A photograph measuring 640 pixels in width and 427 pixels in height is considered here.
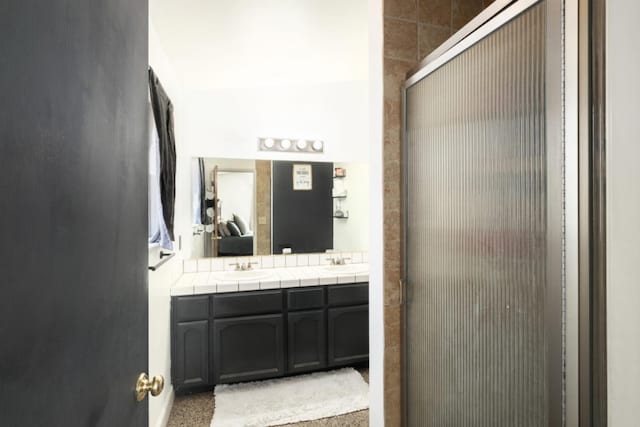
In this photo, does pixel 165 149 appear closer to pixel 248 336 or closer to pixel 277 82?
pixel 277 82

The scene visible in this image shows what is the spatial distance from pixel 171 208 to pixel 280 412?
5.11 ft

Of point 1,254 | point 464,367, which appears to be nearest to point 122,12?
point 1,254

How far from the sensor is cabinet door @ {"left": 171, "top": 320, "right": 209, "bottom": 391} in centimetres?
226

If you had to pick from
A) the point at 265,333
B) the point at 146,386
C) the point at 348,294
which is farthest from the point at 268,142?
the point at 146,386

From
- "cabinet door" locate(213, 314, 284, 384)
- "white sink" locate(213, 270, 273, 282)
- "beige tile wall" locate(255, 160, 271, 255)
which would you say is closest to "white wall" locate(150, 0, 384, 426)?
"beige tile wall" locate(255, 160, 271, 255)

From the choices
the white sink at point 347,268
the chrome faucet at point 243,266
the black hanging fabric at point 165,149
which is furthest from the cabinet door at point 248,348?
the black hanging fabric at point 165,149

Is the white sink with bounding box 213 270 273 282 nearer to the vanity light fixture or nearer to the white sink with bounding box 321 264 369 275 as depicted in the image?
the white sink with bounding box 321 264 369 275

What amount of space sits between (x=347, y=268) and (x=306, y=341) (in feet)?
2.65

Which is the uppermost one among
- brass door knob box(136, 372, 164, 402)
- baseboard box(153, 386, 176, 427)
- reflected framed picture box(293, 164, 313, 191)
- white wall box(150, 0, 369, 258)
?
white wall box(150, 0, 369, 258)

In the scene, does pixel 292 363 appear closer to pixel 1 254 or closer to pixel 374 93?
pixel 374 93

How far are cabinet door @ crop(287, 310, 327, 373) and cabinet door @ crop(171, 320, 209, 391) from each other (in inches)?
24.6

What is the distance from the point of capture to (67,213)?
479 mm

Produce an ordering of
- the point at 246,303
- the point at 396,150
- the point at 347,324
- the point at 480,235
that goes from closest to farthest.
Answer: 1. the point at 480,235
2. the point at 396,150
3. the point at 246,303
4. the point at 347,324

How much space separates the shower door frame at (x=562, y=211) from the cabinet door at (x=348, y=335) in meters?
1.90
